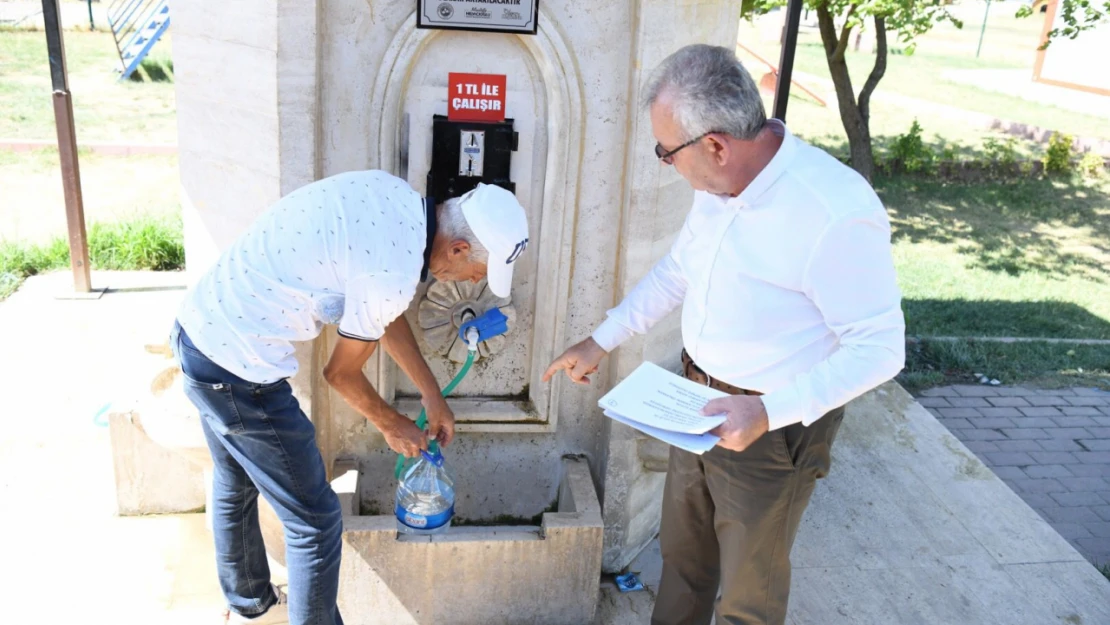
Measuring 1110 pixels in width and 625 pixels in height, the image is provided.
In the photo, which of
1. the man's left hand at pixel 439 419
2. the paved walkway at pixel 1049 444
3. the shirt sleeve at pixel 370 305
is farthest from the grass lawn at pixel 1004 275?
the shirt sleeve at pixel 370 305

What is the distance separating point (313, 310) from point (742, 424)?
1.29m

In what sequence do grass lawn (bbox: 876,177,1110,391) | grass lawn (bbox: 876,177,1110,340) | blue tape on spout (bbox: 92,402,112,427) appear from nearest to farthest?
blue tape on spout (bbox: 92,402,112,427) → grass lawn (bbox: 876,177,1110,391) → grass lawn (bbox: 876,177,1110,340)

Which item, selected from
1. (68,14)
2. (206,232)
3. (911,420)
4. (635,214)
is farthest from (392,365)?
(68,14)

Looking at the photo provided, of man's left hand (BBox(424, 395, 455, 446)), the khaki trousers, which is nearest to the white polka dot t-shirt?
man's left hand (BBox(424, 395, 455, 446))

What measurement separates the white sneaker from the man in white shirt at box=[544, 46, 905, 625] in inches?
66.2

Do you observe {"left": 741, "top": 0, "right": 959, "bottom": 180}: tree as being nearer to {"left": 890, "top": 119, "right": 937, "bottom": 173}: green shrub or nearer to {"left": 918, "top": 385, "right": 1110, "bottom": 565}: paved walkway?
{"left": 918, "top": 385, "right": 1110, "bottom": 565}: paved walkway

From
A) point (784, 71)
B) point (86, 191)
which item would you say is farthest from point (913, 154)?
point (86, 191)

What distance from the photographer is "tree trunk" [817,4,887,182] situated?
29.5 ft

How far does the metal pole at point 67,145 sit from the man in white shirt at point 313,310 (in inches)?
149

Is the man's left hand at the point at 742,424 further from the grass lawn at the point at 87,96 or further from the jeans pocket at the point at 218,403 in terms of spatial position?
the grass lawn at the point at 87,96

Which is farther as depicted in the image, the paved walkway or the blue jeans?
the paved walkway

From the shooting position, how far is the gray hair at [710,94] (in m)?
2.40

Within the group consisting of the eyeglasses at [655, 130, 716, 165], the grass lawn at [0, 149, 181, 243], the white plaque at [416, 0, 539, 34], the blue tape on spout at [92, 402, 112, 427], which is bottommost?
the grass lawn at [0, 149, 181, 243]

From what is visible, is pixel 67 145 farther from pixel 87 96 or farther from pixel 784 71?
pixel 87 96
